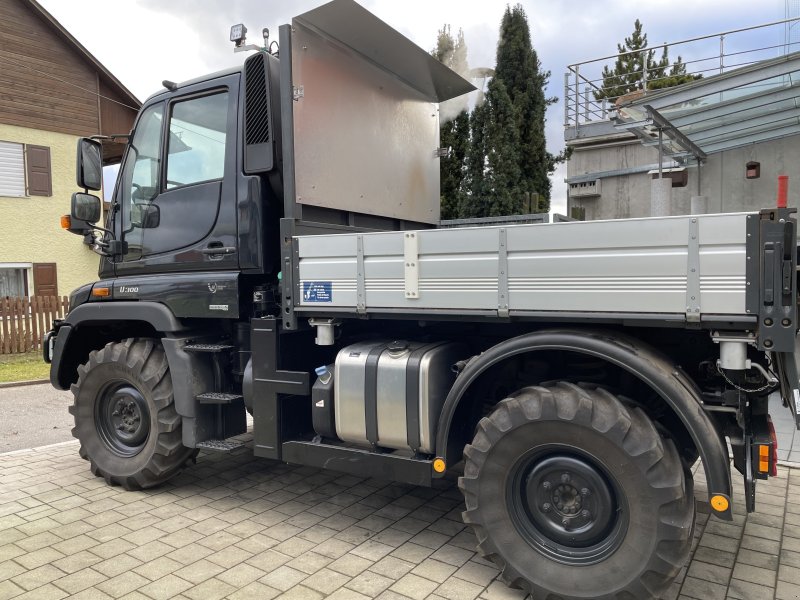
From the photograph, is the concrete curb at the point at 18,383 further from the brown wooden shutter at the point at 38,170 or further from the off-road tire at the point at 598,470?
the off-road tire at the point at 598,470

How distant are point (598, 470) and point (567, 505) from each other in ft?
0.84

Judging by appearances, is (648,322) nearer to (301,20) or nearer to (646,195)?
(301,20)

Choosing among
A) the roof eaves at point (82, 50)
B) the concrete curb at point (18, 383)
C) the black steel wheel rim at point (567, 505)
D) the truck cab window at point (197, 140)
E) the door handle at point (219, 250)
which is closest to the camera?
the black steel wheel rim at point (567, 505)

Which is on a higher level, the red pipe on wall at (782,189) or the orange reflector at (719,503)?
the red pipe on wall at (782,189)

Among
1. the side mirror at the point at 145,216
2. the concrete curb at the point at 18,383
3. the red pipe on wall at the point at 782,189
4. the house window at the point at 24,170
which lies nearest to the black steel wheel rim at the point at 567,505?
the red pipe on wall at the point at 782,189

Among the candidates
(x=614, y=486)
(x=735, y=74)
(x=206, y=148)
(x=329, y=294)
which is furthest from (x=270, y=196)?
(x=735, y=74)

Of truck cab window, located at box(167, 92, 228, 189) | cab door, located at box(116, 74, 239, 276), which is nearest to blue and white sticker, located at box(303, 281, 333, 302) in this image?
cab door, located at box(116, 74, 239, 276)

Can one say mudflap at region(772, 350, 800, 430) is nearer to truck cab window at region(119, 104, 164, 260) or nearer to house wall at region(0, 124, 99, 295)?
truck cab window at region(119, 104, 164, 260)

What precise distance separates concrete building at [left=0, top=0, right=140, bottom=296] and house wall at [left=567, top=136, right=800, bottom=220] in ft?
35.5

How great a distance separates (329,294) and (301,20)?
1804mm

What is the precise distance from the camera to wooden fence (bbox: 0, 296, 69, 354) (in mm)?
12195

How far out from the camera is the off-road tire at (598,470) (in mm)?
2791

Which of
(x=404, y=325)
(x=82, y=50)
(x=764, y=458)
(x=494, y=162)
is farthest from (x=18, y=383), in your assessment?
(x=82, y=50)

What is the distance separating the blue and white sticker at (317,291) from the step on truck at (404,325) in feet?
0.07
